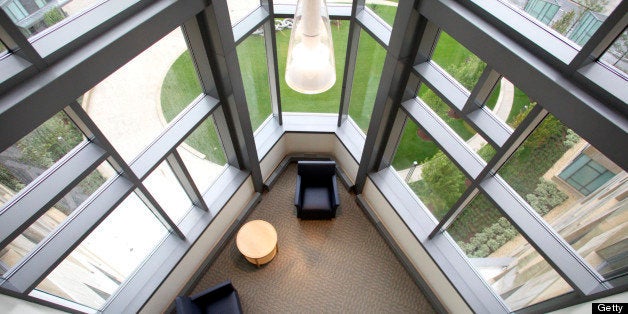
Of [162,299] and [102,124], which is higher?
[102,124]

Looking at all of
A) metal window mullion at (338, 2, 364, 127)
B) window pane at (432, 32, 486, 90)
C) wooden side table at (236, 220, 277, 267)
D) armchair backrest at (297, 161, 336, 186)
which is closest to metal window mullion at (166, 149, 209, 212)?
wooden side table at (236, 220, 277, 267)

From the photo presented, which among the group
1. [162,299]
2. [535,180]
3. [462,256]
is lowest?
[162,299]

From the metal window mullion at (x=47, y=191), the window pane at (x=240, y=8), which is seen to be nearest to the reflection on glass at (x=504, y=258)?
the window pane at (x=240, y=8)

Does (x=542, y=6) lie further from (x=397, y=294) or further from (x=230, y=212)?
(x=230, y=212)

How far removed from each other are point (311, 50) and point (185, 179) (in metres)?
3.21

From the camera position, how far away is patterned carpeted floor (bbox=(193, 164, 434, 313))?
507 centimetres

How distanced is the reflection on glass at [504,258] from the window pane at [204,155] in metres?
3.42

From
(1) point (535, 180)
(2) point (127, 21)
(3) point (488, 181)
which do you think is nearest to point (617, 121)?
(1) point (535, 180)

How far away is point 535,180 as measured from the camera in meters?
3.41

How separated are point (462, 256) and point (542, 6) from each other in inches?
124

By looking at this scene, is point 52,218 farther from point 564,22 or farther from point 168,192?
point 564,22

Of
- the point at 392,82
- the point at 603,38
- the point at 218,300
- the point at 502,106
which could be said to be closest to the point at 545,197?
the point at 502,106

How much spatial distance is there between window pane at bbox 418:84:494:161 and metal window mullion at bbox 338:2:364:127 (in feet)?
4.01

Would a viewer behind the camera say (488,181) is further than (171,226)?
No
